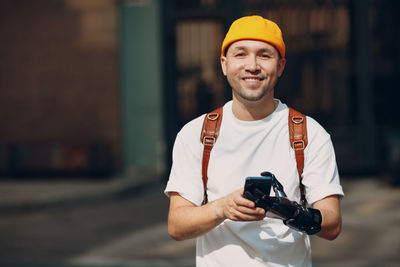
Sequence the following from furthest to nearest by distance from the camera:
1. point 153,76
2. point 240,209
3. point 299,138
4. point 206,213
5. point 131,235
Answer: point 153,76, point 131,235, point 299,138, point 206,213, point 240,209

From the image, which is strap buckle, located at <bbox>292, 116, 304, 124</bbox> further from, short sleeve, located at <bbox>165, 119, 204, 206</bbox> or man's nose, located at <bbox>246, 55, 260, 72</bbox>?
short sleeve, located at <bbox>165, 119, 204, 206</bbox>

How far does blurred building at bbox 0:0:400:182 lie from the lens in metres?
11.8

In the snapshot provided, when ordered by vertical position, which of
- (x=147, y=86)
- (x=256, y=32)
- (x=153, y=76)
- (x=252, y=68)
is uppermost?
(x=256, y=32)

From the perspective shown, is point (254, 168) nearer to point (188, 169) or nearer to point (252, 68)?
point (188, 169)

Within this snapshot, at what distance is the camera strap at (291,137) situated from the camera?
7.35ft

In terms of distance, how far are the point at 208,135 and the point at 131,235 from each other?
5.87 m

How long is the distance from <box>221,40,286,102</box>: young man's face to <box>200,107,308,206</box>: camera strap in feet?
0.44

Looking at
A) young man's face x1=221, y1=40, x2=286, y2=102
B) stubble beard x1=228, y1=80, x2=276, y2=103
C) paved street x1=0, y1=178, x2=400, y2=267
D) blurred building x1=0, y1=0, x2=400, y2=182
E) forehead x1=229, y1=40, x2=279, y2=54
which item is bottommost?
paved street x1=0, y1=178, x2=400, y2=267

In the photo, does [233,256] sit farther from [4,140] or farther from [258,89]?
[4,140]

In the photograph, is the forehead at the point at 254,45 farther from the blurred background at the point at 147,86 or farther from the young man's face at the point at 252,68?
the blurred background at the point at 147,86

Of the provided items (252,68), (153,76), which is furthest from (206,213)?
(153,76)

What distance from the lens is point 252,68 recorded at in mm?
2209

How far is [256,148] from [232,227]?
0.29 metres

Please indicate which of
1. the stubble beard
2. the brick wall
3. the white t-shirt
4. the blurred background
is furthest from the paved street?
the stubble beard
